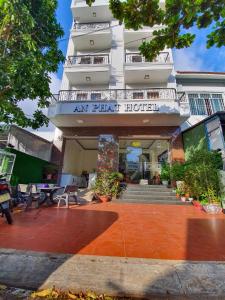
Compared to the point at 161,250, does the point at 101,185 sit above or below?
above

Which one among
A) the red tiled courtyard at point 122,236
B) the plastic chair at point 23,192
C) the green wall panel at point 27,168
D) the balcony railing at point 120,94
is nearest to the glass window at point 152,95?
the balcony railing at point 120,94

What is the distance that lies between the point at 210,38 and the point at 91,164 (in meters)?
13.9

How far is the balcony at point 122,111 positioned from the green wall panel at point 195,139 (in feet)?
2.82

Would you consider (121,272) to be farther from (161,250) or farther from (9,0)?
(9,0)

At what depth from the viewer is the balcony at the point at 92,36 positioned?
11992 millimetres

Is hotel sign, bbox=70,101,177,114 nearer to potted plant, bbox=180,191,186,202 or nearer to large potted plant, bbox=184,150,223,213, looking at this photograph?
large potted plant, bbox=184,150,223,213

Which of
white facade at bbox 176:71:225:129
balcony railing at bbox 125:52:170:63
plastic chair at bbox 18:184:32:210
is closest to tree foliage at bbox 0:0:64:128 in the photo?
plastic chair at bbox 18:184:32:210

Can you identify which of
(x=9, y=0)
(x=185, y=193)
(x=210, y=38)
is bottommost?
(x=185, y=193)

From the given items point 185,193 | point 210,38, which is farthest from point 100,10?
point 185,193

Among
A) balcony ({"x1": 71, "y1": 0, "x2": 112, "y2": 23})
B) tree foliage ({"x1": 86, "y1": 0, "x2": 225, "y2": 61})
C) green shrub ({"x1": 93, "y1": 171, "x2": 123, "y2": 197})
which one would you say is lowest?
green shrub ({"x1": 93, "y1": 171, "x2": 123, "y2": 197})

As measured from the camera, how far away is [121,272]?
6.35ft

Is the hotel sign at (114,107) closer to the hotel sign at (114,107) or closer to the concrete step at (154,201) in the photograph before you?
the hotel sign at (114,107)

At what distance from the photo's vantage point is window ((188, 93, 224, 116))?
36.0 ft

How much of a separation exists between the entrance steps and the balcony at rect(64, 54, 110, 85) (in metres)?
7.62
